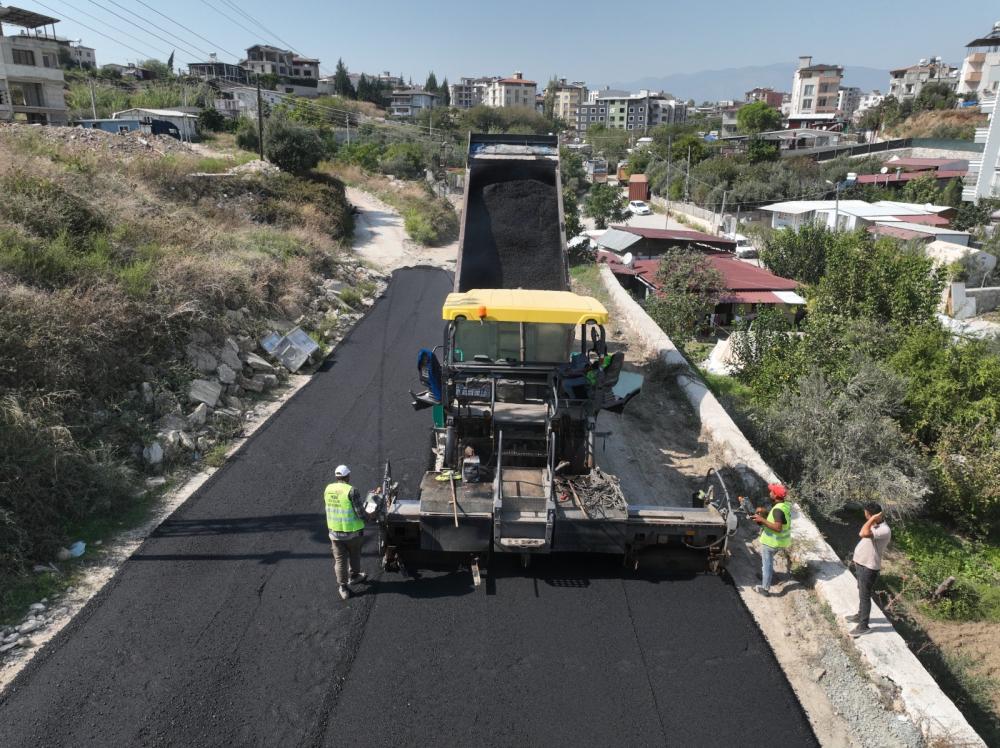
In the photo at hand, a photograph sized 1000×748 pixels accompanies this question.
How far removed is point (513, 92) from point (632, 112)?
83.5 feet

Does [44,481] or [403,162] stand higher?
[403,162]

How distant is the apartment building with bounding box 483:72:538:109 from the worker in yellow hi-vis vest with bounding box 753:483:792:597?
136179mm

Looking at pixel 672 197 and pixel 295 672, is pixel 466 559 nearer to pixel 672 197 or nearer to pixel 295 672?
pixel 295 672

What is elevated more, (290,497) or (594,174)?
(594,174)

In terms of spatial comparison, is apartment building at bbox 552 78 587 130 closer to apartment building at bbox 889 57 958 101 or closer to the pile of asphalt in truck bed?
apartment building at bbox 889 57 958 101

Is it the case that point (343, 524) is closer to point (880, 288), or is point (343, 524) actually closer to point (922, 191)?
point (880, 288)

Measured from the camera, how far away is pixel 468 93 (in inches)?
5906

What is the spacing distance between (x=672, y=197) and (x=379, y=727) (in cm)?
5362

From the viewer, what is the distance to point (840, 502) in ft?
25.0

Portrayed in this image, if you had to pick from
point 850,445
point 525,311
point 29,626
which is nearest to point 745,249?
point 850,445

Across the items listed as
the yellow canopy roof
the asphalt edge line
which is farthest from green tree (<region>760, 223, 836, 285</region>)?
the asphalt edge line

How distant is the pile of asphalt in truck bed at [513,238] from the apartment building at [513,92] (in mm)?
129490

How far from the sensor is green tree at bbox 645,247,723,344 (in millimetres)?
16328

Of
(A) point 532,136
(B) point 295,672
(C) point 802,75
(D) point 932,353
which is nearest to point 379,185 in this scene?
(A) point 532,136
